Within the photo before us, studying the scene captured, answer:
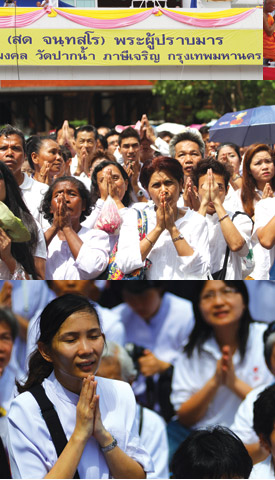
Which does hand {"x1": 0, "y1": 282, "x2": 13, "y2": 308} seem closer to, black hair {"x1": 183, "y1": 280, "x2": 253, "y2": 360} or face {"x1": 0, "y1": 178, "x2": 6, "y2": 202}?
black hair {"x1": 183, "y1": 280, "x2": 253, "y2": 360}

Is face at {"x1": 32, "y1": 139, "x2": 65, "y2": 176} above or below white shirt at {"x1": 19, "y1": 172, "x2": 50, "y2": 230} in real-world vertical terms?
above

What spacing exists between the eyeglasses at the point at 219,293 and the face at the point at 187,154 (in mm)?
2788

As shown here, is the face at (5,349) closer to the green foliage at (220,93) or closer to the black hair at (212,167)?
the black hair at (212,167)

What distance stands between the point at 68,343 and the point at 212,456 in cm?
73

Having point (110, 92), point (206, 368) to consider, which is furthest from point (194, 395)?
point (110, 92)

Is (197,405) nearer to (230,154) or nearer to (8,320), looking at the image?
(8,320)

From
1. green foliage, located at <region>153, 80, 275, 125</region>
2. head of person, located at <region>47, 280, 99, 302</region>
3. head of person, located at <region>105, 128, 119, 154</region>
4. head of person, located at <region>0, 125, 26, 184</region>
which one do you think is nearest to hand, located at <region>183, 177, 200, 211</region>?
head of person, located at <region>0, 125, 26, 184</region>

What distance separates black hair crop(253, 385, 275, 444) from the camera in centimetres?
339

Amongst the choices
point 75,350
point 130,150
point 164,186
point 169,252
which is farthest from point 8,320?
point 130,150

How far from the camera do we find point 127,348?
11.2 ft

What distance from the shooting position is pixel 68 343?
10.8 feet

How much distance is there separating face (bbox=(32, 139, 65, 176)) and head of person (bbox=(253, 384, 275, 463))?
3.32m

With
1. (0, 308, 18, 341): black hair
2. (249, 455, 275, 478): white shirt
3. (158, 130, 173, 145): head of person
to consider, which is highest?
(158, 130, 173, 145): head of person

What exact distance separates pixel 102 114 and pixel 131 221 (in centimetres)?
2602
